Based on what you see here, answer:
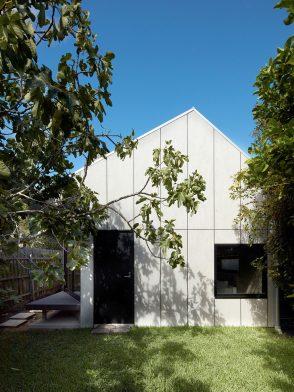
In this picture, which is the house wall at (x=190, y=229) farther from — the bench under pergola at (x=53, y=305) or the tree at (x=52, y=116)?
the tree at (x=52, y=116)

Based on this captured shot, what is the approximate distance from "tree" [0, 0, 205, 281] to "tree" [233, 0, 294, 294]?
0.92m

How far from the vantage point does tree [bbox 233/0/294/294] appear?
3.30 meters

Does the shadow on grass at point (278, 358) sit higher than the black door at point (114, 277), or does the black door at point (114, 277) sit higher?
the black door at point (114, 277)

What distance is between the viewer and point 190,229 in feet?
25.8

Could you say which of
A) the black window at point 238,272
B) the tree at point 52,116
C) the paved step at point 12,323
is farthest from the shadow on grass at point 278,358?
the paved step at point 12,323

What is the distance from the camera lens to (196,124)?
7953 mm

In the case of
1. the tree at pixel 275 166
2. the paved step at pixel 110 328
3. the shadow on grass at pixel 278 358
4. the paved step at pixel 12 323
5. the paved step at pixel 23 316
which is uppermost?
the tree at pixel 275 166

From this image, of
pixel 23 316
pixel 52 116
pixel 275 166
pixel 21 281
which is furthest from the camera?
pixel 21 281

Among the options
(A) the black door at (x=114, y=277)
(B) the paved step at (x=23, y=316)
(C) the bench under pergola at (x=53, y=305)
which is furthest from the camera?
(B) the paved step at (x=23, y=316)

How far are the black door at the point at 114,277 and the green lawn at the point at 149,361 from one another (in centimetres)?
67

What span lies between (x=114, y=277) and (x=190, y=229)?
2144 millimetres

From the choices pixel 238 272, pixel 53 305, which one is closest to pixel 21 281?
pixel 53 305

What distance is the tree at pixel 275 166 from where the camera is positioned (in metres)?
3.30

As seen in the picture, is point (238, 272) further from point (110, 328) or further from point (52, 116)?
point (52, 116)
